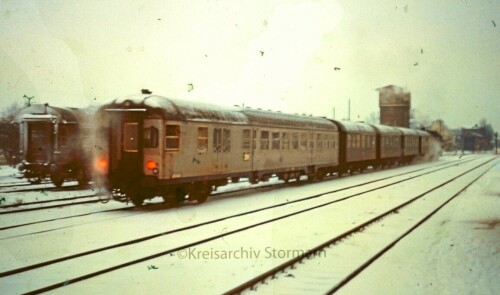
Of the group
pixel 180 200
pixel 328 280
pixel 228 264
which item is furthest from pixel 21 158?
pixel 328 280

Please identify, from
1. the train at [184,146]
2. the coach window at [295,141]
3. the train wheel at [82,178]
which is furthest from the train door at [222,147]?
the train wheel at [82,178]

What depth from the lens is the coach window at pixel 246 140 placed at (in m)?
18.3

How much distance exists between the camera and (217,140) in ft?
54.0

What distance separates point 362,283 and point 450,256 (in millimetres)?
2642

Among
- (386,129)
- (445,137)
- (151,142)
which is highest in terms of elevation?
(445,137)

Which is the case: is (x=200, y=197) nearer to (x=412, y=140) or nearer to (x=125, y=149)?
(x=125, y=149)

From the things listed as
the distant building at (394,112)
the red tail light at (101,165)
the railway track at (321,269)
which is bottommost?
the railway track at (321,269)

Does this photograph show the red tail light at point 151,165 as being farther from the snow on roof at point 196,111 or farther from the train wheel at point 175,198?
the snow on roof at point 196,111

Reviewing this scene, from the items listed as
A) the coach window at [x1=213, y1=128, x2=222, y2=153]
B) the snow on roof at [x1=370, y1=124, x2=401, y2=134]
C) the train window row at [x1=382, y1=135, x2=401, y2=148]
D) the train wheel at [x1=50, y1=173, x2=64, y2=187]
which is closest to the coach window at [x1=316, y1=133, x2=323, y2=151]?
the coach window at [x1=213, y1=128, x2=222, y2=153]

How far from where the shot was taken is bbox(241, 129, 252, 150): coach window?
721 inches

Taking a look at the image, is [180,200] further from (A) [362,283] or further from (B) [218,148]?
(A) [362,283]

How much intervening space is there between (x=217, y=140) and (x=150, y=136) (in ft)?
9.80

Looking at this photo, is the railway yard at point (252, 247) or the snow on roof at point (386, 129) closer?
the railway yard at point (252, 247)

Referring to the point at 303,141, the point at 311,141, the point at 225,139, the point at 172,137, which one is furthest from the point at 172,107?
the point at 311,141
